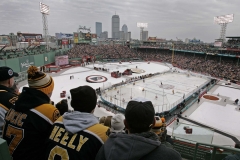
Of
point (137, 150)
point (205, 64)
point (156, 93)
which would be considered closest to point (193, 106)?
point (156, 93)

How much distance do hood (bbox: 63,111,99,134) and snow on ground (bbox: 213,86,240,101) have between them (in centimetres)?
2840

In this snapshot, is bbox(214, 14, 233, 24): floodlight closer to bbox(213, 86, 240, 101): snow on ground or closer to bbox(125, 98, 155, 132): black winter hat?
bbox(213, 86, 240, 101): snow on ground

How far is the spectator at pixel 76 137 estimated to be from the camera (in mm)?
1912

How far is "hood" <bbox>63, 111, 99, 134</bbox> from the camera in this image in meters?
1.98

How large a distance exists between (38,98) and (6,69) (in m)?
1.77

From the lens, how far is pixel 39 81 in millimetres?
2871

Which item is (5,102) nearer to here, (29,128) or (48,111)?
(29,128)

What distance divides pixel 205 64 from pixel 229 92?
80.5 ft

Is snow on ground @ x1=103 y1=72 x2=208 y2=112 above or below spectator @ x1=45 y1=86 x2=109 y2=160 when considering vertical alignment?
below

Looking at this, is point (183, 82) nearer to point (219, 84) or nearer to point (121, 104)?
point (219, 84)

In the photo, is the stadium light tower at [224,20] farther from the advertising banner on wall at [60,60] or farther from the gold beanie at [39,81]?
the gold beanie at [39,81]

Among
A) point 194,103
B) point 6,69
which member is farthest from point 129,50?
point 6,69

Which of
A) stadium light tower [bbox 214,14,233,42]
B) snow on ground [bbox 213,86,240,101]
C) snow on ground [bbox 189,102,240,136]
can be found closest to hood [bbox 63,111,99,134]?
snow on ground [bbox 189,102,240,136]

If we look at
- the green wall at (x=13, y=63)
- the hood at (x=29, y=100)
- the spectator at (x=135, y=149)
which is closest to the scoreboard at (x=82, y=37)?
the green wall at (x=13, y=63)
